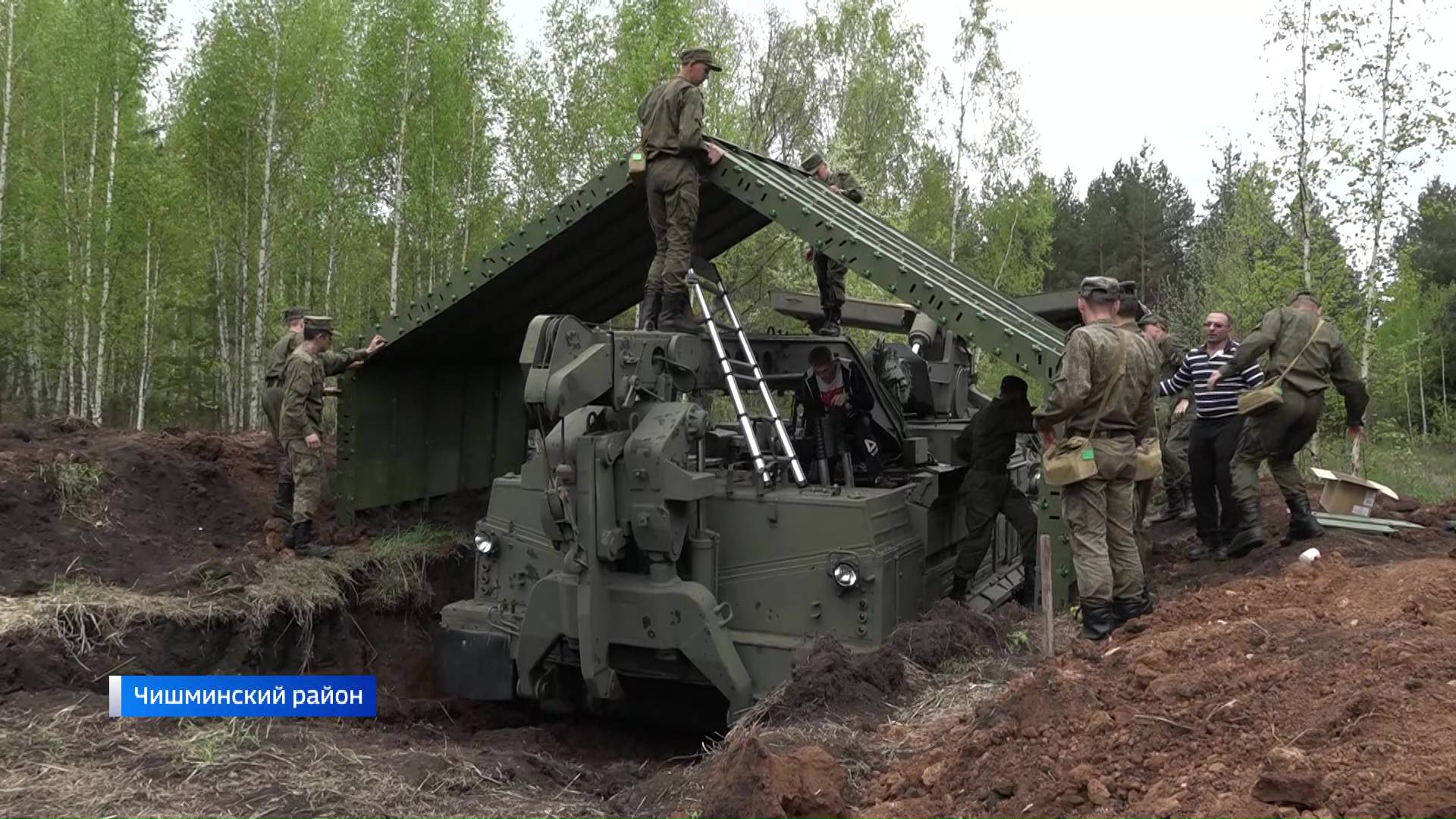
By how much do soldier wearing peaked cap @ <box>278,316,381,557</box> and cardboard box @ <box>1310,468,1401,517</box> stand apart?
24.8ft

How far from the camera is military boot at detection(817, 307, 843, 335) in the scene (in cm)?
880

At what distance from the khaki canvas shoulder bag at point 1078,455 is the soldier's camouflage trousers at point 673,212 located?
8.87 feet

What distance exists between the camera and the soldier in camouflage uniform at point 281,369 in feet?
26.2

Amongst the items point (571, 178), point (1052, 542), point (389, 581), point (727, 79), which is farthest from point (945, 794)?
point (727, 79)

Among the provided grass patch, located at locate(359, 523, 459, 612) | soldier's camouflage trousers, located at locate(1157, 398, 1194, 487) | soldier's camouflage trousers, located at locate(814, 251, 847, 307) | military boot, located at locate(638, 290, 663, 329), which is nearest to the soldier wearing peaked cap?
grass patch, located at locate(359, 523, 459, 612)

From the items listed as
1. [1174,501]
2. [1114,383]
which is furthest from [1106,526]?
[1174,501]

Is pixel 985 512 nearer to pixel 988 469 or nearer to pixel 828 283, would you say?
pixel 988 469

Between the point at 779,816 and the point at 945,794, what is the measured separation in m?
0.54

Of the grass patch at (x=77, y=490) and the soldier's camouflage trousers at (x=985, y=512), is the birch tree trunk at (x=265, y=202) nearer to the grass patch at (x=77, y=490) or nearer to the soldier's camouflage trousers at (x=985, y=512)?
the grass patch at (x=77, y=490)

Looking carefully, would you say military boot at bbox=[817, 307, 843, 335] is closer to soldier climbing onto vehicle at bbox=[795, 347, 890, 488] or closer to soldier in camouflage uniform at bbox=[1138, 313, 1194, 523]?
soldier climbing onto vehicle at bbox=[795, 347, 890, 488]

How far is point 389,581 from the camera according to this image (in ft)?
26.0

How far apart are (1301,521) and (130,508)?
8245mm

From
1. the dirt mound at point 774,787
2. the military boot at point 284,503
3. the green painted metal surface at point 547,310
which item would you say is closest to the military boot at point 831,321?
the green painted metal surface at point 547,310

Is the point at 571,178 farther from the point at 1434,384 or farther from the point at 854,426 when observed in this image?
the point at 1434,384
